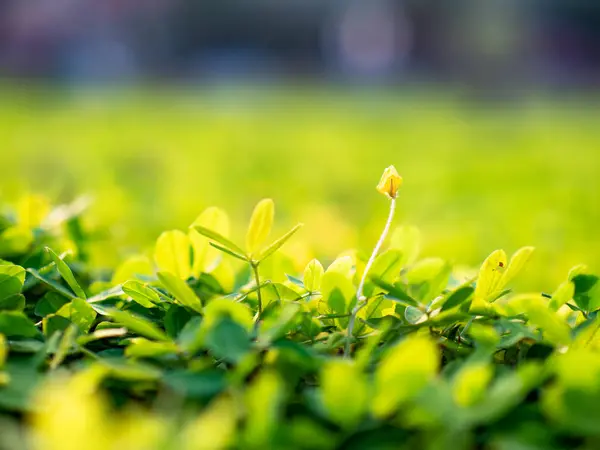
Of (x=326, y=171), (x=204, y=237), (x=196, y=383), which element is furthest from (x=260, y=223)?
(x=326, y=171)

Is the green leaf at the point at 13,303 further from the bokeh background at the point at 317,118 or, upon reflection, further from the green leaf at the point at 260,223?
the bokeh background at the point at 317,118

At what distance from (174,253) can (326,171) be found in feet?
20.4

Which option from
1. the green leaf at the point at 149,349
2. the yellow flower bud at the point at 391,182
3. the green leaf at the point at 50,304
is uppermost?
the yellow flower bud at the point at 391,182

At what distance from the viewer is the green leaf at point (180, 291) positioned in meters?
0.97

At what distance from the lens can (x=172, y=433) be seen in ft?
2.20

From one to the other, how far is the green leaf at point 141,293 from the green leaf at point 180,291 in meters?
0.06

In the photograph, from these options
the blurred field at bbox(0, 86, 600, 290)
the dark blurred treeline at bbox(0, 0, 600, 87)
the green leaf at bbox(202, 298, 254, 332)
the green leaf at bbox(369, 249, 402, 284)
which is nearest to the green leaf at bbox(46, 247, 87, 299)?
the green leaf at bbox(202, 298, 254, 332)

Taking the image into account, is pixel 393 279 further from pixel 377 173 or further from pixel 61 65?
pixel 61 65

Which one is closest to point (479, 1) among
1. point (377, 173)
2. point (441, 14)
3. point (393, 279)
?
point (441, 14)

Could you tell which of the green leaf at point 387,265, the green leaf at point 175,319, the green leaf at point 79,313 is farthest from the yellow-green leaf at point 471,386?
the green leaf at point 79,313

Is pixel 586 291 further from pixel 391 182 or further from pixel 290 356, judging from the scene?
pixel 290 356

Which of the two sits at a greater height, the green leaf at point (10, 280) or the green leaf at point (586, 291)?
the green leaf at point (586, 291)

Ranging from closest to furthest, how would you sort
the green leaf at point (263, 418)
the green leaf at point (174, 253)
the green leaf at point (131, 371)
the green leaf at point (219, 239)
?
1. the green leaf at point (263, 418)
2. the green leaf at point (131, 371)
3. the green leaf at point (219, 239)
4. the green leaf at point (174, 253)

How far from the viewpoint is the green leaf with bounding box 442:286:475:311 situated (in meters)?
0.98
